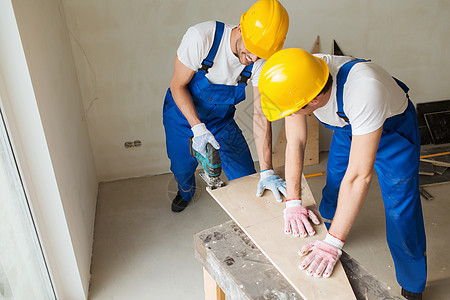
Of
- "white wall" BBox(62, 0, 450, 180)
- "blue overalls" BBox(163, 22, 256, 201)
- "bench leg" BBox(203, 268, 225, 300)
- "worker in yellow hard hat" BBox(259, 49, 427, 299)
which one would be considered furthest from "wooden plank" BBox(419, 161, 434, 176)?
"bench leg" BBox(203, 268, 225, 300)

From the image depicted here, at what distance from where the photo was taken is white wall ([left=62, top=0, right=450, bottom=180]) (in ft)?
10.9

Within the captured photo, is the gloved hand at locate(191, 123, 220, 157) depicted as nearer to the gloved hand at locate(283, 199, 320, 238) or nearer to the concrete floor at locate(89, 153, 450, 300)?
the gloved hand at locate(283, 199, 320, 238)

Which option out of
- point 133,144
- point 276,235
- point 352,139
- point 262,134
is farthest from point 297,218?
point 133,144

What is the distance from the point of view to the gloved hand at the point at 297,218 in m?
1.77

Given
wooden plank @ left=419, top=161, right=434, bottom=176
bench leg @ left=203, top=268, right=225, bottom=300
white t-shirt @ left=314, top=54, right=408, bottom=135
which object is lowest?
Result: wooden plank @ left=419, top=161, right=434, bottom=176

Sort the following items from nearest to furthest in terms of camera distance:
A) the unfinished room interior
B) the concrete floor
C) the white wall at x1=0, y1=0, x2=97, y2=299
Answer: the unfinished room interior
the white wall at x1=0, y1=0, x2=97, y2=299
the concrete floor

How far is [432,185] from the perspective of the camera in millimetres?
3518

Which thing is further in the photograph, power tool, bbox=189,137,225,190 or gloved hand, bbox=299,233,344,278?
power tool, bbox=189,137,225,190

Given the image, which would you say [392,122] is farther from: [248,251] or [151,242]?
[151,242]

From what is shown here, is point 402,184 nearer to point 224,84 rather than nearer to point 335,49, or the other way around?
point 224,84

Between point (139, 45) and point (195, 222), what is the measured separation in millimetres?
1650

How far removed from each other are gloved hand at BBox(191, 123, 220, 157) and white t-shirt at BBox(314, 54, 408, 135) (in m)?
0.71

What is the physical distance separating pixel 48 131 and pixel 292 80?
4.38 feet

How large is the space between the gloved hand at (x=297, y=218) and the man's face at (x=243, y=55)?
82 cm
